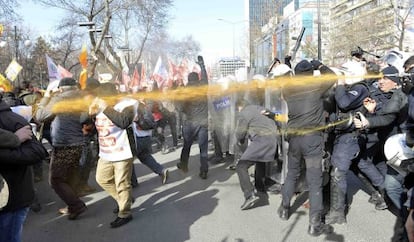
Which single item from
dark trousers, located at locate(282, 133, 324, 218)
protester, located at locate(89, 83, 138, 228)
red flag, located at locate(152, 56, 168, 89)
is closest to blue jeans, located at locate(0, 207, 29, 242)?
protester, located at locate(89, 83, 138, 228)

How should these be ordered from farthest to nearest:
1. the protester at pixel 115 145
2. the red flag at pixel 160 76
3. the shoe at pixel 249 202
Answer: the red flag at pixel 160 76 < the shoe at pixel 249 202 < the protester at pixel 115 145

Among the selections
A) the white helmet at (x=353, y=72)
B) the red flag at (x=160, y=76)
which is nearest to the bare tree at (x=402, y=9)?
the red flag at (x=160, y=76)

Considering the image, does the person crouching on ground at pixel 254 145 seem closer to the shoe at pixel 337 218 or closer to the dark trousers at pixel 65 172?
the shoe at pixel 337 218

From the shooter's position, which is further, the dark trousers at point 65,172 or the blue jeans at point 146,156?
the blue jeans at point 146,156

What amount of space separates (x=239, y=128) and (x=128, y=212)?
191 cm

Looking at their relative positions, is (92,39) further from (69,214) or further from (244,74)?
(69,214)

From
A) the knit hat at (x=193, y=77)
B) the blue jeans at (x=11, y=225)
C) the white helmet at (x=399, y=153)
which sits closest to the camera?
the blue jeans at (x=11, y=225)

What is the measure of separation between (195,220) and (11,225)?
2.50 m

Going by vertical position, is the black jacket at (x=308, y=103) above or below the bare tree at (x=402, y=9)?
below

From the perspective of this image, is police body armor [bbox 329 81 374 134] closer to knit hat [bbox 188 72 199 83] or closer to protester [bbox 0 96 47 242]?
protester [bbox 0 96 47 242]

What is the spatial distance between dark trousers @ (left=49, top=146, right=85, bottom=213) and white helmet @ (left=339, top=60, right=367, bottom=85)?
3.48 m

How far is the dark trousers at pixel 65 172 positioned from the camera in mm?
5180

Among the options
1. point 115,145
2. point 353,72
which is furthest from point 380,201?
point 115,145

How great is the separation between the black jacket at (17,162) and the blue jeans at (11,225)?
5cm
